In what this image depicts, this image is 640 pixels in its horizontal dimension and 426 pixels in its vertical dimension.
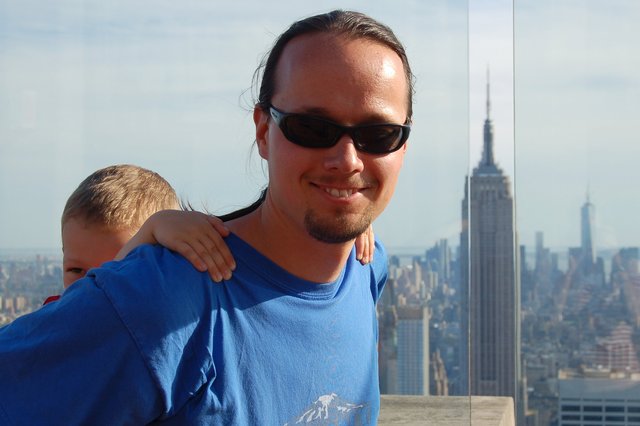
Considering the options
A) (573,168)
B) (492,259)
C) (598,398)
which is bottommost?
(598,398)

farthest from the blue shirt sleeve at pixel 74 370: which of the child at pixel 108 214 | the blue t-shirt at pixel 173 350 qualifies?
the child at pixel 108 214

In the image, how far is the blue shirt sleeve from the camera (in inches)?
41.8

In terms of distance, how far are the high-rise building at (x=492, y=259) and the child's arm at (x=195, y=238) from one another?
5.07 feet

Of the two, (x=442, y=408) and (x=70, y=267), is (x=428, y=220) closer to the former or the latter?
(x=442, y=408)

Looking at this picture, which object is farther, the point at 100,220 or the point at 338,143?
the point at 100,220

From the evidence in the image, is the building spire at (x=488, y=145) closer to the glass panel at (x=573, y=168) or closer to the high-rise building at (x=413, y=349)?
the glass panel at (x=573, y=168)

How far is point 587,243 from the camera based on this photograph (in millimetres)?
4453

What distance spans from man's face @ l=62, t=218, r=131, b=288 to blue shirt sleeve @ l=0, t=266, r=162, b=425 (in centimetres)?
69

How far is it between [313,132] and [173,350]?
339 millimetres

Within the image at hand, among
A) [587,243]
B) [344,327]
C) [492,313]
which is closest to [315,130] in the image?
[344,327]

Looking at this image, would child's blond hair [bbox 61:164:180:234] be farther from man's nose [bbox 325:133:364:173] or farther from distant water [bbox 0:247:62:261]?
distant water [bbox 0:247:62:261]

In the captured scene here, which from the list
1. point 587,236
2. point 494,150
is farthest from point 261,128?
point 587,236

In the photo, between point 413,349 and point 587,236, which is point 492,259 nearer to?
point 587,236

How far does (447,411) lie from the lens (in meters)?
2.79
